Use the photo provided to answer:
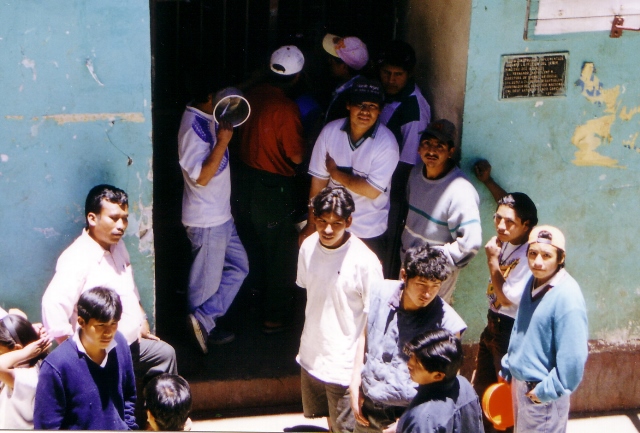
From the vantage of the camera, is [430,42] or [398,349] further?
[430,42]

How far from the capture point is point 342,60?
4.94 meters

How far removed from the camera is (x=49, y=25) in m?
3.88

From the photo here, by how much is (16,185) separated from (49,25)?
31.8 inches

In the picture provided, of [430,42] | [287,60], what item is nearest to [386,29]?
[430,42]

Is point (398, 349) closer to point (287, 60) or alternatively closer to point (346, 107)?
point (346, 107)

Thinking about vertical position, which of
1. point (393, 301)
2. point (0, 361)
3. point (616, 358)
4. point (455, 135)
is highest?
point (455, 135)

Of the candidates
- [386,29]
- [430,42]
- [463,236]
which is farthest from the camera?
[386,29]

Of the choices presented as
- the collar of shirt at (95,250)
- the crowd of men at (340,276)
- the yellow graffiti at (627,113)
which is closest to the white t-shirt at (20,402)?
the crowd of men at (340,276)

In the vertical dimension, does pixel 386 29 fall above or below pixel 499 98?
above

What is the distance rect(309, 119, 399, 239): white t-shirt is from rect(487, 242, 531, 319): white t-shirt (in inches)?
28.5

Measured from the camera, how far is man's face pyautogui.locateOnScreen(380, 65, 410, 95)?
4.71 m

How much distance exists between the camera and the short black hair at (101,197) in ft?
12.7

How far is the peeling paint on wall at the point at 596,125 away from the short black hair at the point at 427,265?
5.10ft

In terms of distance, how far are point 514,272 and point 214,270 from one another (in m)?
1.73
